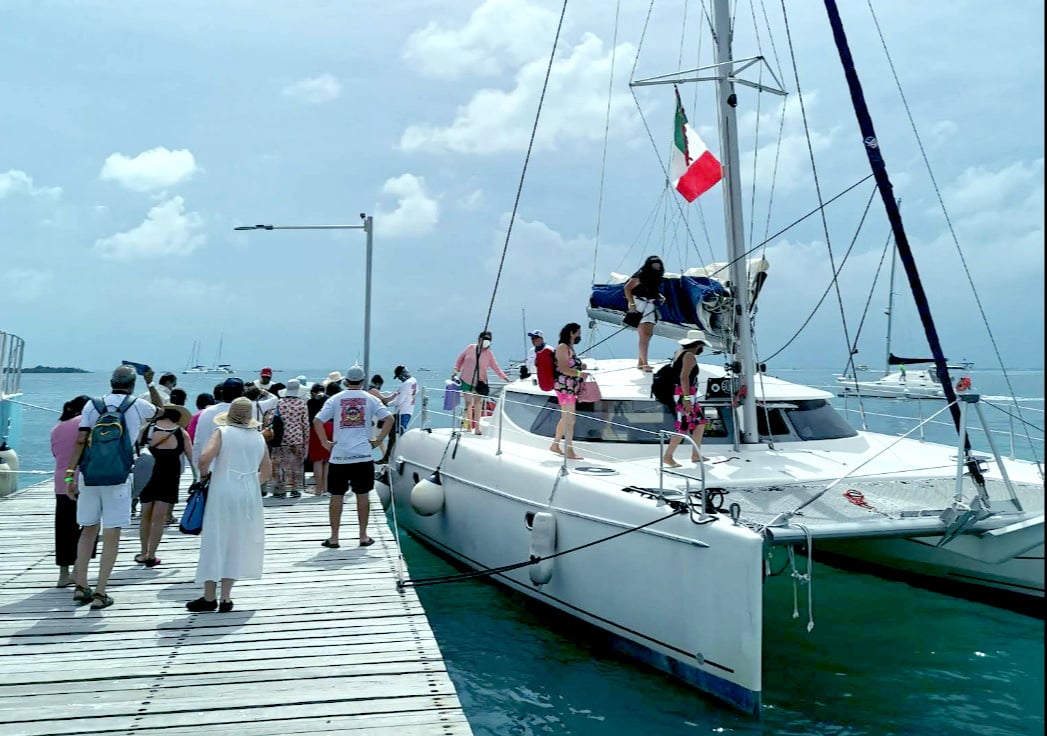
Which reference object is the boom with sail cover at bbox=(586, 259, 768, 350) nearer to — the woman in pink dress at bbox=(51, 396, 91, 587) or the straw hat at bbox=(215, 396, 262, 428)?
the straw hat at bbox=(215, 396, 262, 428)

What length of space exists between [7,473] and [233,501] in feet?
27.7

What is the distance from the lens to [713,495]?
664 centimetres

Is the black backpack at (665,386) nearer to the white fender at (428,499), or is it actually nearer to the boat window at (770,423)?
the boat window at (770,423)

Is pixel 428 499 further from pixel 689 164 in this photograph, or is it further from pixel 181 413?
pixel 689 164

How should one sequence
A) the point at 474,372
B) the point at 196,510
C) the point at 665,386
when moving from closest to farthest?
1. the point at 196,510
2. the point at 665,386
3. the point at 474,372

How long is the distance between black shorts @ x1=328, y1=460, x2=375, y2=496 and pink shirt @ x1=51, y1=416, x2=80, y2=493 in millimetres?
2387

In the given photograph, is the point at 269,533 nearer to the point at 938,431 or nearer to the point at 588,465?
the point at 588,465

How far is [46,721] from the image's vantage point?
178 inches

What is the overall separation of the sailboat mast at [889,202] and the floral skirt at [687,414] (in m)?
2.23

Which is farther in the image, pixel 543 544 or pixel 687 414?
pixel 687 414

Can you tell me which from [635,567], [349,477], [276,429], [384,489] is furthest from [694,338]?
[384,489]

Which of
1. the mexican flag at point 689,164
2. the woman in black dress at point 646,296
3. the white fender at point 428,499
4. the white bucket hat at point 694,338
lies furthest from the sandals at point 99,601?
the mexican flag at point 689,164

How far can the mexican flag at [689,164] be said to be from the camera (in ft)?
33.8

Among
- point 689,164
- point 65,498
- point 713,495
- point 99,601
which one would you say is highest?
point 689,164
